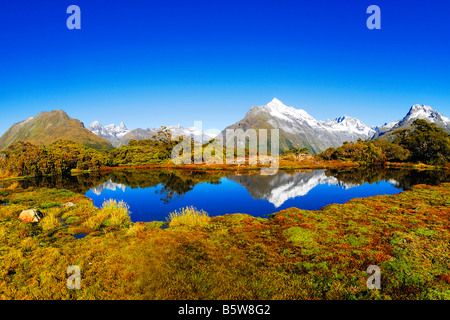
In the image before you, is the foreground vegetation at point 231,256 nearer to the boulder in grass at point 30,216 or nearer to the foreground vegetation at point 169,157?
the boulder in grass at point 30,216

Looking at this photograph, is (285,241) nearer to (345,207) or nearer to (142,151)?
(345,207)

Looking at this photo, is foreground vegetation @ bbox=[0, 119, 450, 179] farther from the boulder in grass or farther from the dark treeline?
the boulder in grass

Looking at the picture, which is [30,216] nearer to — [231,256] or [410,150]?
[231,256]

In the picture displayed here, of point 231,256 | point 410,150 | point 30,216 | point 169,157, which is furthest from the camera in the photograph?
point 169,157

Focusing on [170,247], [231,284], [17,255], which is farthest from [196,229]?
[17,255]

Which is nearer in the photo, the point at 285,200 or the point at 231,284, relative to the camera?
the point at 231,284

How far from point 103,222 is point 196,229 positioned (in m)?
10.3

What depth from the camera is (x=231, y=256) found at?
A: 587 inches

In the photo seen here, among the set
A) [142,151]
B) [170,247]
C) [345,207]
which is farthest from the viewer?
[142,151]

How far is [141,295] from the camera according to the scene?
10.6m

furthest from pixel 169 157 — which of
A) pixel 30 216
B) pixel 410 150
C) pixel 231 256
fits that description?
pixel 410 150

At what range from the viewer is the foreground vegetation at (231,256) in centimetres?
1105

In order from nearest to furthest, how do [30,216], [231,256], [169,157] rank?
[231,256] < [30,216] < [169,157]

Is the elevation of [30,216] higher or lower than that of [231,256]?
higher
